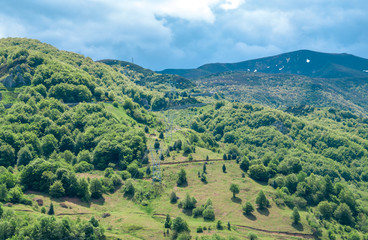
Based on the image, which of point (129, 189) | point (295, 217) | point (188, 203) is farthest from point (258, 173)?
point (129, 189)

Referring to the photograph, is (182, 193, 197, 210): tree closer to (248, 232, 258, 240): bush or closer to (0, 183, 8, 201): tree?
(248, 232, 258, 240): bush

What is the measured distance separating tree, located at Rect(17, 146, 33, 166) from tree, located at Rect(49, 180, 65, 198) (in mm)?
28955

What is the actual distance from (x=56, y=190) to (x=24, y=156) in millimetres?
31835

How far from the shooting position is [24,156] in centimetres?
12088

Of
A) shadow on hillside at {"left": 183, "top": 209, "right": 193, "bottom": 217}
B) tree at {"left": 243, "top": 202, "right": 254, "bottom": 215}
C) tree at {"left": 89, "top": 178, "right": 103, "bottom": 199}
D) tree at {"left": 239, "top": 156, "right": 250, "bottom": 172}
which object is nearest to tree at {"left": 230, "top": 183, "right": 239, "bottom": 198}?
tree at {"left": 243, "top": 202, "right": 254, "bottom": 215}

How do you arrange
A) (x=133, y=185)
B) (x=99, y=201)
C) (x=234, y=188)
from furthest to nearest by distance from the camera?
(x=234, y=188) → (x=133, y=185) → (x=99, y=201)

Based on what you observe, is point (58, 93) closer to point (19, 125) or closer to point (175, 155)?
point (19, 125)

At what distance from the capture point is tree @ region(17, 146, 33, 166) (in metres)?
120

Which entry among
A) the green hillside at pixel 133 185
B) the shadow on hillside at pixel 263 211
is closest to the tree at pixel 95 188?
the green hillside at pixel 133 185

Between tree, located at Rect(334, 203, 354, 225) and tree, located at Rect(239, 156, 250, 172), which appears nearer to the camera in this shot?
tree, located at Rect(334, 203, 354, 225)

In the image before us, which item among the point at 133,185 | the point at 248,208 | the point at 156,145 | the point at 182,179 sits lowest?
the point at 248,208

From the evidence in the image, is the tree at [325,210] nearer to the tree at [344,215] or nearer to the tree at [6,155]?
the tree at [344,215]

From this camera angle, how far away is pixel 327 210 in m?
121

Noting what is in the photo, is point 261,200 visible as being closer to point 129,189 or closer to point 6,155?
point 129,189
